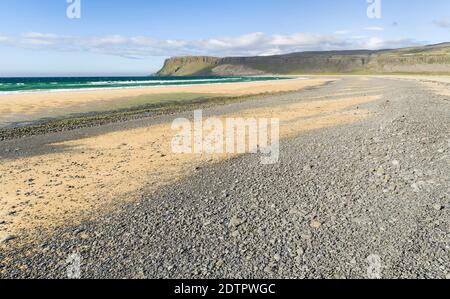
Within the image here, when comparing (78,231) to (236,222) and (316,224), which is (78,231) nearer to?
(236,222)

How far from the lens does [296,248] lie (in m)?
5.96

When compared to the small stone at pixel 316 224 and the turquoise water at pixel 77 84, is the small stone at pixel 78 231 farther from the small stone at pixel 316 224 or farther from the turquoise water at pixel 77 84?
the turquoise water at pixel 77 84

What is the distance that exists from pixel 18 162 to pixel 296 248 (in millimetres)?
11702

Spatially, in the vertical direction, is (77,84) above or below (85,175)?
above

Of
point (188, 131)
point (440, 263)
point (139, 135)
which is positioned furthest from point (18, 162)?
point (440, 263)

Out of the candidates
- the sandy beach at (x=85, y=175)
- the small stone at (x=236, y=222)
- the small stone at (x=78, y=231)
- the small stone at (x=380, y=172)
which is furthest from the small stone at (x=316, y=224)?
the small stone at (x=78, y=231)

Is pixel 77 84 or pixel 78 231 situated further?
pixel 77 84

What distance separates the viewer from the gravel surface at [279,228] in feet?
18.0

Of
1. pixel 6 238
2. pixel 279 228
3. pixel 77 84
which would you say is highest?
pixel 77 84

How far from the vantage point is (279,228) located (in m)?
6.70

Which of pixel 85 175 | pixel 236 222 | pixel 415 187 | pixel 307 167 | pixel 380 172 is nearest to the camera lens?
pixel 236 222

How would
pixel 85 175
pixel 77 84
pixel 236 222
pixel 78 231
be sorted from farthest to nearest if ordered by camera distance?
pixel 77 84
pixel 85 175
pixel 236 222
pixel 78 231

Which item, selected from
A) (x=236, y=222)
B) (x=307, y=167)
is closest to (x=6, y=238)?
(x=236, y=222)

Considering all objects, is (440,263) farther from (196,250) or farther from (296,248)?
(196,250)
